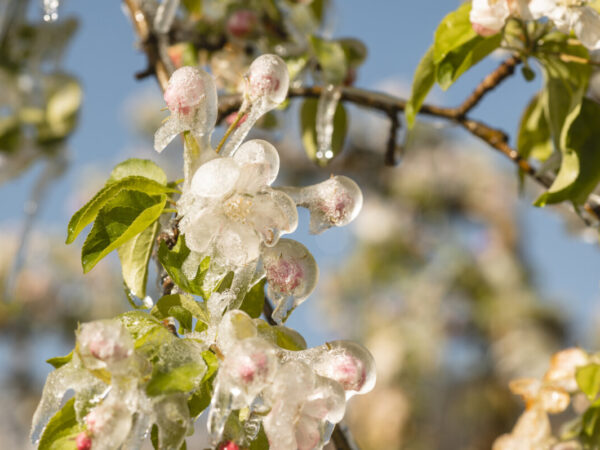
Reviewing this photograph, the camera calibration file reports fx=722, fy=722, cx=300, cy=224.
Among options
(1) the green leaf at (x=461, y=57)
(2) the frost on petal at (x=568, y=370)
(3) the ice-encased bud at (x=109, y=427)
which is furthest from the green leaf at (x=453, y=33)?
(3) the ice-encased bud at (x=109, y=427)

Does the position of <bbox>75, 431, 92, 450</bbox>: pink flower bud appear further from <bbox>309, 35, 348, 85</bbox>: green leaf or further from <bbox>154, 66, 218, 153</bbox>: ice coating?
<bbox>309, 35, 348, 85</bbox>: green leaf

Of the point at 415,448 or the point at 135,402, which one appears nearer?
the point at 135,402

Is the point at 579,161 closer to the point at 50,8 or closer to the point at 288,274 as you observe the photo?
the point at 288,274

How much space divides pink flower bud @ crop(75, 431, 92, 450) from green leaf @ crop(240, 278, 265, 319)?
140 mm

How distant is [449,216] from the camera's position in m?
5.02

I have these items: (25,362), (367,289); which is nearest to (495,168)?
(367,289)

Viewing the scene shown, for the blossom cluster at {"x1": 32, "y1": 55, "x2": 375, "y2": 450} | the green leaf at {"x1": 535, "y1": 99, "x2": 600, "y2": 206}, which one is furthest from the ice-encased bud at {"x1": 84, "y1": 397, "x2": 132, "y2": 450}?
the green leaf at {"x1": 535, "y1": 99, "x2": 600, "y2": 206}

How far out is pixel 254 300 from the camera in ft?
→ 1.65

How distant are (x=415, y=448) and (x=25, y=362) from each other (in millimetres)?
2209

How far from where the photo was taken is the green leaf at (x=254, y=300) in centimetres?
50

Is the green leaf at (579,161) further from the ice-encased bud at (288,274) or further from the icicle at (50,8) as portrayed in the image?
the icicle at (50,8)

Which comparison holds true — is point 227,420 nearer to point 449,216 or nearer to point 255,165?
point 255,165

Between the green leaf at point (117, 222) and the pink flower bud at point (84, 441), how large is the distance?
12cm

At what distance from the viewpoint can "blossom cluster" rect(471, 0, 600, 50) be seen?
0.63m
